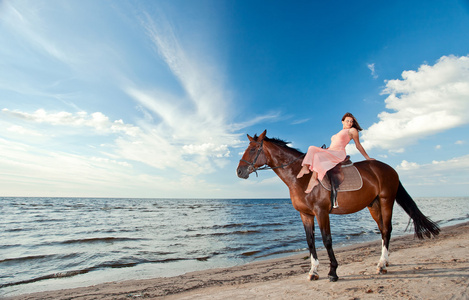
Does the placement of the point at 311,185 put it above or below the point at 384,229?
above

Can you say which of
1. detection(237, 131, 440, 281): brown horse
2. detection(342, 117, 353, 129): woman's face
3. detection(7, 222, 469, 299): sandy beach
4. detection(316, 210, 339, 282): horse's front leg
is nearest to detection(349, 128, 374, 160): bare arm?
detection(342, 117, 353, 129): woman's face

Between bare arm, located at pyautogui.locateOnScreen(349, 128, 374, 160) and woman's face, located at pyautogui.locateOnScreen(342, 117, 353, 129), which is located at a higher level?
woman's face, located at pyautogui.locateOnScreen(342, 117, 353, 129)

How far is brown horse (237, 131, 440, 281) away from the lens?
4074 mm

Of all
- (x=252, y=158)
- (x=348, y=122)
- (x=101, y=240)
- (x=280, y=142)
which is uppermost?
(x=348, y=122)

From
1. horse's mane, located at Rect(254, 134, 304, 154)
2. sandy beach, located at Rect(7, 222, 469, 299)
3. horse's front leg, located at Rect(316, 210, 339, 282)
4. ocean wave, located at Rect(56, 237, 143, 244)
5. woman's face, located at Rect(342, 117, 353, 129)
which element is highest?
woman's face, located at Rect(342, 117, 353, 129)

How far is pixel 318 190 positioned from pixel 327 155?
2.10 feet

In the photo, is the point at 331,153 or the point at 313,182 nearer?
the point at 313,182

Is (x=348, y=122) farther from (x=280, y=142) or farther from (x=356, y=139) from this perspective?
(x=280, y=142)

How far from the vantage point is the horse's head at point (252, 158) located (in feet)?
14.1

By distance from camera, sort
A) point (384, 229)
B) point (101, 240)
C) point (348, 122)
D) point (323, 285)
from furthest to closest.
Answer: point (101, 240), point (384, 229), point (348, 122), point (323, 285)

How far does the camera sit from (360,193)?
4.23 meters

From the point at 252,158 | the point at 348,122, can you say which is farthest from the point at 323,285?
the point at 348,122

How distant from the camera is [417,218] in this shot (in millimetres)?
4891

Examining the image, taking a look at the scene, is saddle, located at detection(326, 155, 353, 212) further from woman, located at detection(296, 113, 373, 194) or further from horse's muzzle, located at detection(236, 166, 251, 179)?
horse's muzzle, located at detection(236, 166, 251, 179)
